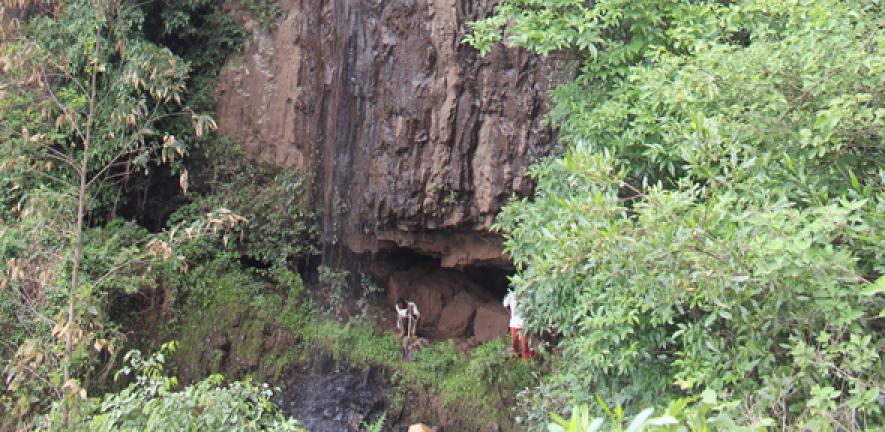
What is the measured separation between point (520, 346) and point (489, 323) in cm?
103

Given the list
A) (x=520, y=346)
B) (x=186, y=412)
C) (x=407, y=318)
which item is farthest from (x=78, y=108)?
(x=520, y=346)

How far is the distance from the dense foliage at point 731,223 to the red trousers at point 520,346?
3038 millimetres

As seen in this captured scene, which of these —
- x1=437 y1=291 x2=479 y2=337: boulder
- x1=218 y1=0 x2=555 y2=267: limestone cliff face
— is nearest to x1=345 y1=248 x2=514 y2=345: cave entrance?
x1=437 y1=291 x2=479 y2=337: boulder

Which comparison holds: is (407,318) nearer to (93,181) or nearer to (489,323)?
(489,323)

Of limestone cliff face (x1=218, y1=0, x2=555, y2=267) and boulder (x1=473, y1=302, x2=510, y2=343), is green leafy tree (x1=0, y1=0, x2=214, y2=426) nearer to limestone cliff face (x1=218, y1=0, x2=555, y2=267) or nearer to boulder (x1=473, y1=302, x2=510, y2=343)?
limestone cliff face (x1=218, y1=0, x2=555, y2=267)

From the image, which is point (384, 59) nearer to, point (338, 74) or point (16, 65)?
point (338, 74)

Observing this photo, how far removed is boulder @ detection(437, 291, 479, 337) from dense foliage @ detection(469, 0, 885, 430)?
15.0ft

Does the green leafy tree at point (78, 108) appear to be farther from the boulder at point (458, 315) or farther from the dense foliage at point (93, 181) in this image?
the boulder at point (458, 315)

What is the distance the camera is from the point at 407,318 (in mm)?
8883

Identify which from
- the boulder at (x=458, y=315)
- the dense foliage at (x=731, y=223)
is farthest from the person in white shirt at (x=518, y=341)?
the dense foliage at (x=731, y=223)

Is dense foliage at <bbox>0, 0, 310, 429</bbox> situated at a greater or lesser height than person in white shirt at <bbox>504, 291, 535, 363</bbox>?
greater

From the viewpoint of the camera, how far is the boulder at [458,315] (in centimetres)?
924

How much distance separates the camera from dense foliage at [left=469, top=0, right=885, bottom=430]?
2.92m

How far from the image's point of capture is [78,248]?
16.0 ft
